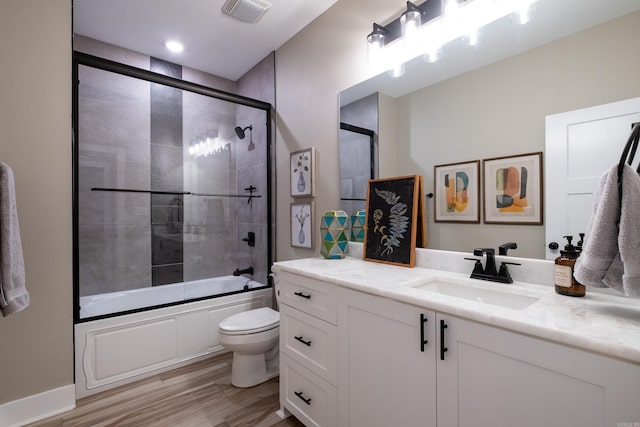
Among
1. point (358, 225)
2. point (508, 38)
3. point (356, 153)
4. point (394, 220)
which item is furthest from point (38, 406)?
point (508, 38)

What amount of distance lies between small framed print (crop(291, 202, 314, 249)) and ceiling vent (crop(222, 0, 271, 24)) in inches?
58.8

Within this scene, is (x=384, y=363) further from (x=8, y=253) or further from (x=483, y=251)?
(x=8, y=253)

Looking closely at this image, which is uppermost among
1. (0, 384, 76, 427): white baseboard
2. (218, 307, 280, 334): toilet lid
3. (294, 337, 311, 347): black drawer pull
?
(294, 337, 311, 347): black drawer pull

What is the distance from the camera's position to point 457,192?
1.46 m

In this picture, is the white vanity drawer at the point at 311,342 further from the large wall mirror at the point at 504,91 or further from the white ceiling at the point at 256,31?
the white ceiling at the point at 256,31

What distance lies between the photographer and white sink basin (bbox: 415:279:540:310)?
1107mm

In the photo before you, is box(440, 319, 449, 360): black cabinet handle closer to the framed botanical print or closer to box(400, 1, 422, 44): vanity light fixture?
the framed botanical print

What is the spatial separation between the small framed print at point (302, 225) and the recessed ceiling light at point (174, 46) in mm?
1811

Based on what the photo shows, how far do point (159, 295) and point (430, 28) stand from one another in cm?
284

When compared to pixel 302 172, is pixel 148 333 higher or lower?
lower

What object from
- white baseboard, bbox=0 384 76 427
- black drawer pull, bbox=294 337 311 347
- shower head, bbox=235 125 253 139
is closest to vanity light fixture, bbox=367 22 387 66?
shower head, bbox=235 125 253 139

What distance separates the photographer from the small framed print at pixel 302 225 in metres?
2.35

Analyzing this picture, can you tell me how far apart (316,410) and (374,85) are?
184 cm

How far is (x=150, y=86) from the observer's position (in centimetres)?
272
